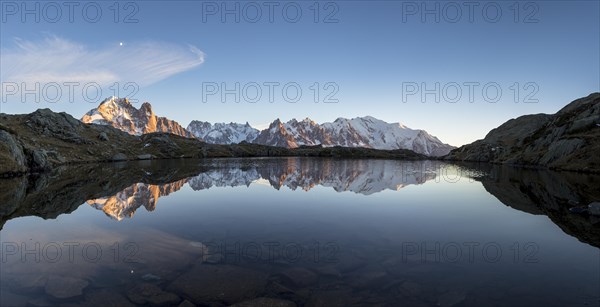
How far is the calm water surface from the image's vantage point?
52.4 ft

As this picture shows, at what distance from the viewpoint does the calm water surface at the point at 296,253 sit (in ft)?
52.4

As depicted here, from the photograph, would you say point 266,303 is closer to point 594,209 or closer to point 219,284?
point 219,284

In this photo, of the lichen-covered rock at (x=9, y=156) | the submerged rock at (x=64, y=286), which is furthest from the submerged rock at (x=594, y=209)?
the lichen-covered rock at (x=9, y=156)

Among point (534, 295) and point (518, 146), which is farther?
point (518, 146)

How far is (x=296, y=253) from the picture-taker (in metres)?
22.3

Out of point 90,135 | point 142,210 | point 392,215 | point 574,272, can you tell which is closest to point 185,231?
point 142,210

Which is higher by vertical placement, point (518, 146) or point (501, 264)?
point (518, 146)

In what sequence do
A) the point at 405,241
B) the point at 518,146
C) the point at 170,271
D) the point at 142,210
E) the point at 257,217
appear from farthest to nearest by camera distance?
the point at 518,146 < the point at 142,210 < the point at 257,217 < the point at 405,241 < the point at 170,271

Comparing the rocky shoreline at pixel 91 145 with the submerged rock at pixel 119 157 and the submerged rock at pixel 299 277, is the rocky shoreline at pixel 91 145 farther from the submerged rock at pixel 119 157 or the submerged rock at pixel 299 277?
the submerged rock at pixel 299 277

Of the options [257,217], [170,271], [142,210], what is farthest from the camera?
[142,210]

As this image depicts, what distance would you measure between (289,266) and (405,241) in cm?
1067

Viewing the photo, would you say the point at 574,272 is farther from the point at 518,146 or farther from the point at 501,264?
the point at 518,146

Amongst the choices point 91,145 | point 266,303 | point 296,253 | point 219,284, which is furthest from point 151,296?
point 91,145

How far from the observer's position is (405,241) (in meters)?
25.8
